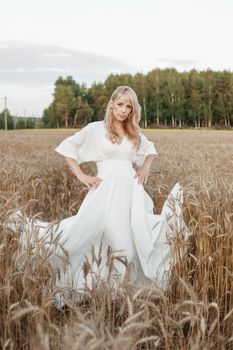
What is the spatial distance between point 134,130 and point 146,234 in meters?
0.89

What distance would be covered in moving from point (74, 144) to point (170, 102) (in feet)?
230

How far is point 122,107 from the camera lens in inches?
153

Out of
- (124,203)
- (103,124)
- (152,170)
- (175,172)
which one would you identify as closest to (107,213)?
(124,203)

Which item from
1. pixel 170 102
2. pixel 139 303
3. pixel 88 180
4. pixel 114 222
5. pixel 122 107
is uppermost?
pixel 170 102

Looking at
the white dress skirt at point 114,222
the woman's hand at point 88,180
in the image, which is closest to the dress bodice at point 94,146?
the white dress skirt at point 114,222

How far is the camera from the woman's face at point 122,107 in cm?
387

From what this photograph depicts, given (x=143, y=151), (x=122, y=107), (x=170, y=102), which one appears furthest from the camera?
(x=170, y=102)

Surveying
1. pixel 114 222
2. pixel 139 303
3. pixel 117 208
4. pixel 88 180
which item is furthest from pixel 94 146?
pixel 139 303

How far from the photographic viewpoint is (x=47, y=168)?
7629 mm

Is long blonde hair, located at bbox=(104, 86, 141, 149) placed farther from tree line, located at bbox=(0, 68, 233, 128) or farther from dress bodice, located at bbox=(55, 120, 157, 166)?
tree line, located at bbox=(0, 68, 233, 128)

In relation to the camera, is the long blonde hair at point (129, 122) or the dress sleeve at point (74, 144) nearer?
the long blonde hair at point (129, 122)

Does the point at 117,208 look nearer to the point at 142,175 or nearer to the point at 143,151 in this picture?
the point at 142,175

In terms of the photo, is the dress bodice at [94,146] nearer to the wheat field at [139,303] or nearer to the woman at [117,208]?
the woman at [117,208]

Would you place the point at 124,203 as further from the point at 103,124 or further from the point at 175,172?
the point at 175,172
